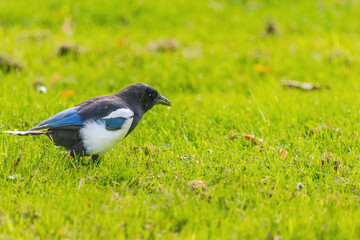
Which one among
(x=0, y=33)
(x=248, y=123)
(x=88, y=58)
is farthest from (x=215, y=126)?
(x=0, y=33)

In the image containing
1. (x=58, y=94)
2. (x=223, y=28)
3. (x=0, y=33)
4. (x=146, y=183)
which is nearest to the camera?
(x=146, y=183)

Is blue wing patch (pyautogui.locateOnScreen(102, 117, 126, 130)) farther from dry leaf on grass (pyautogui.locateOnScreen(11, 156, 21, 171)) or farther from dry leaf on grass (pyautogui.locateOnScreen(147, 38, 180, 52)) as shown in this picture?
dry leaf on grass (pyautogui.locateOnScreen(147, 38, 180, 52))

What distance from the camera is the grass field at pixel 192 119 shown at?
3.33m

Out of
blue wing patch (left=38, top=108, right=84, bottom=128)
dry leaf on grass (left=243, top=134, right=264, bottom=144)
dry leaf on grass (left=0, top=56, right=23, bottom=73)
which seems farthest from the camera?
dry leaf on grass (left=0, top=56, right=23, bottom=73)

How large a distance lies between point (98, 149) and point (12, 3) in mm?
7050

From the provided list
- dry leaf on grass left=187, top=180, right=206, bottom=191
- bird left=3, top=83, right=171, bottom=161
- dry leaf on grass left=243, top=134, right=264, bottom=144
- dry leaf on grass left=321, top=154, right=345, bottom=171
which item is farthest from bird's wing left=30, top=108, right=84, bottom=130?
dry leaf on grass left=321, top=154, right=345, bottom=171

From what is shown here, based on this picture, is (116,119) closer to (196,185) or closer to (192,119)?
(196,185)

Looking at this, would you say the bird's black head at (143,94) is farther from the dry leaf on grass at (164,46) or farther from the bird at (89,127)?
the dry leaf on grass at (164,46)

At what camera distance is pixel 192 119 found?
5.57 metres

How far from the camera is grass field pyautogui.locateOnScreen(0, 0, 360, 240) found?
333 cm

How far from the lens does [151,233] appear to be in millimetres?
3174

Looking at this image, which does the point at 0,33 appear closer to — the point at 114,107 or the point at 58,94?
the point at 58,94

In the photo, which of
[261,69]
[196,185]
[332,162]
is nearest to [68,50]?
[261,69]

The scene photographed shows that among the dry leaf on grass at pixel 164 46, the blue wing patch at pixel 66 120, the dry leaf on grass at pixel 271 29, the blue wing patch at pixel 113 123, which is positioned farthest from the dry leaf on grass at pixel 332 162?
the dry leaf on grass at pixel 271 29
